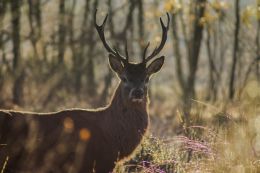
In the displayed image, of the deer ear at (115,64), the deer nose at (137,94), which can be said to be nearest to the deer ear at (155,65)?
the deer ear at (115,64)

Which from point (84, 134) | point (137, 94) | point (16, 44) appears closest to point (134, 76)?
point (137, 94)

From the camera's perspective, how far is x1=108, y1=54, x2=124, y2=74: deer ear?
1072 centimetres

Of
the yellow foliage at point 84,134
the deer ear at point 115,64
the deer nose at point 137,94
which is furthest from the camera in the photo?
the deer ear at point 115,64

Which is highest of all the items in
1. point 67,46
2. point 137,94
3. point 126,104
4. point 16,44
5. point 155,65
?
point 67,46

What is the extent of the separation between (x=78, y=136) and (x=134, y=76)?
170 centimetres

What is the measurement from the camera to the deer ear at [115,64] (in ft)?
35.2

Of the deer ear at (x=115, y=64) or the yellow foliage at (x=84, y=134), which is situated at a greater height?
the deer ear at (x=115, y=64)

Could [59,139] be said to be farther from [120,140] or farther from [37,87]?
[37,87]

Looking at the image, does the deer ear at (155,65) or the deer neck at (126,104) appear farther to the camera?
the deer ear at (155,65)

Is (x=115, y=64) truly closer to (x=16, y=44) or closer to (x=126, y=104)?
(x=126, y=104)

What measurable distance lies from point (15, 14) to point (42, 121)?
1178 cm

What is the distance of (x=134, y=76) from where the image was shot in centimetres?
1031

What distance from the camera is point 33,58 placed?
2308 centimetres

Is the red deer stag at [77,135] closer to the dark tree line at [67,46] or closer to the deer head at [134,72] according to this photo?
the deer head at [134,72]
